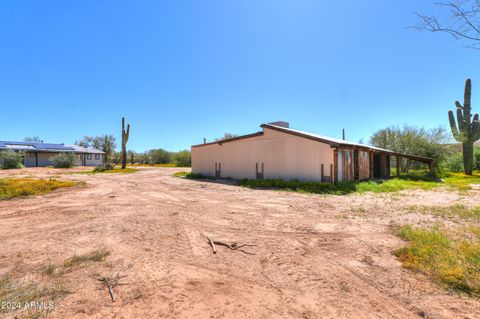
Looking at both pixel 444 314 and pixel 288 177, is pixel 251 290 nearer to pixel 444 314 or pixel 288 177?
pixel 444 314

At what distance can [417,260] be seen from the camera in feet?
11.4

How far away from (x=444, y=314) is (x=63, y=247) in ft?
18.3

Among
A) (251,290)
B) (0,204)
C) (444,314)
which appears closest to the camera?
(444,314)

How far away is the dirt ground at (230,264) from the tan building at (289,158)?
568 centimetres

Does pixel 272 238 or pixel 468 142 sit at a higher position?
pixel 468 142

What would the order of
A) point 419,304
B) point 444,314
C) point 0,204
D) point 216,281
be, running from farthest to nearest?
point 0,204 < point 216,281 < point 419,304 < point 444,314

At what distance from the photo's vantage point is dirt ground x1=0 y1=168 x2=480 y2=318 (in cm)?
245

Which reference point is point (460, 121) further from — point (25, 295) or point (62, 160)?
point (62, 160)

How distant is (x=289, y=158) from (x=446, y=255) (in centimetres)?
1050

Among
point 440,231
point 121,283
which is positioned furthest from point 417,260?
point 121,283

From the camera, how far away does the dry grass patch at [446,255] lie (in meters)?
2.89

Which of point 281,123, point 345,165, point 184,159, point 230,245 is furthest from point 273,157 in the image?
point 184,159

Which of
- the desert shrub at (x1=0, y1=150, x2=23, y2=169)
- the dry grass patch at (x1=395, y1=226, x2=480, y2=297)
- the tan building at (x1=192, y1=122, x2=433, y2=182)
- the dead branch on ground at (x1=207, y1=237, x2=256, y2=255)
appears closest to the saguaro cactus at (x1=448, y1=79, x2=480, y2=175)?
the tan building at (x1=192, y1=122, x2=433, y2=182)

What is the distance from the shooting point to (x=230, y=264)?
11.5 feet
